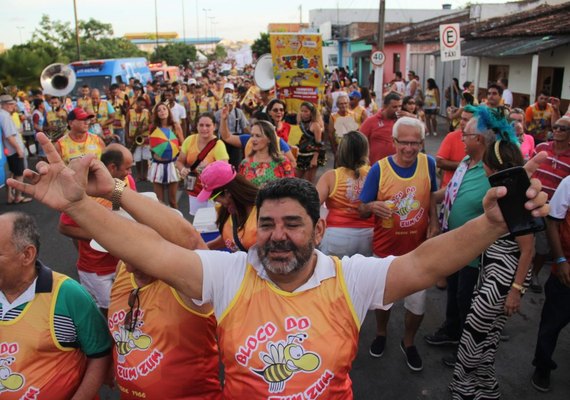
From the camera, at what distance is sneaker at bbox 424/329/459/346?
429 centimetres

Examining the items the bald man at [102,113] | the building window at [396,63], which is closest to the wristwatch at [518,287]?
the bald man at [102,113]

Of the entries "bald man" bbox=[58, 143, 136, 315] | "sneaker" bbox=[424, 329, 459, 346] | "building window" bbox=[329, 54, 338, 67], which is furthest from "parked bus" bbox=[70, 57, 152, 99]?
"building window" bbox=[329, 54, 338, 67]

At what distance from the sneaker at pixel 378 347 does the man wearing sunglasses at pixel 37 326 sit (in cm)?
246

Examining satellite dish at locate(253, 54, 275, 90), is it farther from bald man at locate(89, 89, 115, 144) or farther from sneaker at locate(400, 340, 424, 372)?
sneaker at locate(400, 340, 424, 372)

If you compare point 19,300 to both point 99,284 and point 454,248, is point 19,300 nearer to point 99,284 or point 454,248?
point 99,284

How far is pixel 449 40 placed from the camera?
37.9 ft

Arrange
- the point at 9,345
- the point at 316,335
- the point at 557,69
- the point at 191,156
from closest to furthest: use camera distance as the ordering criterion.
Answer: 1. the point at 316,335
2. the point at 9,345
3. the point at 191,156
4. the point at 557,69

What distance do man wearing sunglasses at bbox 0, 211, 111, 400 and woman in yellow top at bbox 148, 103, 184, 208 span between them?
4.43 m

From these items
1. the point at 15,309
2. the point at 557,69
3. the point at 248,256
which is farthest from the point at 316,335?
the point at 557,69

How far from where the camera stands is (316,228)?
2086 millimetres

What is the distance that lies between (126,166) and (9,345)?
1893 millimetres

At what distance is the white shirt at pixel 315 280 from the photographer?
194 centimetres

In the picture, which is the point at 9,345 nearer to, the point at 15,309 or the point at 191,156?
the point at 15,309

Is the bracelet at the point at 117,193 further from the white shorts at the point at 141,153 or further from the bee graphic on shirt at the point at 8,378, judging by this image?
the white shorts at the point at 141,153
